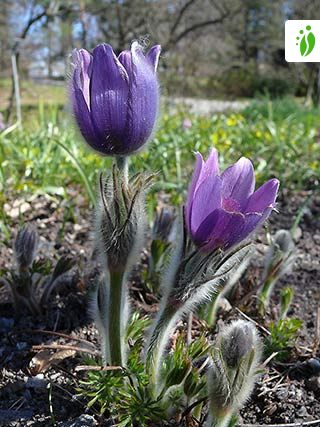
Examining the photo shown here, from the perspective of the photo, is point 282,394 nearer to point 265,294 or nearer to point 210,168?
point 265,294

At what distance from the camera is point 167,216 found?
189 cm

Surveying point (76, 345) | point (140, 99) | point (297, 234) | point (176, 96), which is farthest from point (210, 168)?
point (176, 96)

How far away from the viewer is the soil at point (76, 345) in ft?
4.43

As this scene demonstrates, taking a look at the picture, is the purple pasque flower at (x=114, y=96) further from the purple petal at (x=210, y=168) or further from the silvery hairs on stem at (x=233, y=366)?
the silvery hairs on stem at (x=233, y=366)

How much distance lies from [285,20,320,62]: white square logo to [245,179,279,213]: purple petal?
1528 millimetres

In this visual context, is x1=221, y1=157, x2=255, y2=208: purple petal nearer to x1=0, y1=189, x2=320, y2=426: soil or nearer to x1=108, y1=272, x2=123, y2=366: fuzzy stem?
x1=108, y1=272, x2=123, y2=366: fuzzy stem

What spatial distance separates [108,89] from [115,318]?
496 millimetres

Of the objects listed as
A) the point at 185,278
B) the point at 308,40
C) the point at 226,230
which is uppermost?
the point at 308,40

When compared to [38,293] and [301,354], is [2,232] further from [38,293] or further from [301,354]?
[301,354]

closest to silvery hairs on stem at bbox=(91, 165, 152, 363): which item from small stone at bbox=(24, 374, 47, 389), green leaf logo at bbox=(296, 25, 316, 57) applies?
small stone at bbox=(24, 374, 47, 389)

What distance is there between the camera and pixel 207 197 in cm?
103

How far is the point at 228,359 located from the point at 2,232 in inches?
63.6

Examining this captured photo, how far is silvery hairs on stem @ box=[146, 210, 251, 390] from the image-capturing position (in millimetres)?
1065

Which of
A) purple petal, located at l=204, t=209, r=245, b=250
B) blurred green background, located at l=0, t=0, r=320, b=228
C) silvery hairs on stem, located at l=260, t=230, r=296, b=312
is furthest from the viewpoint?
blurred green background, located at l=0, t=0, r=320, b=228
